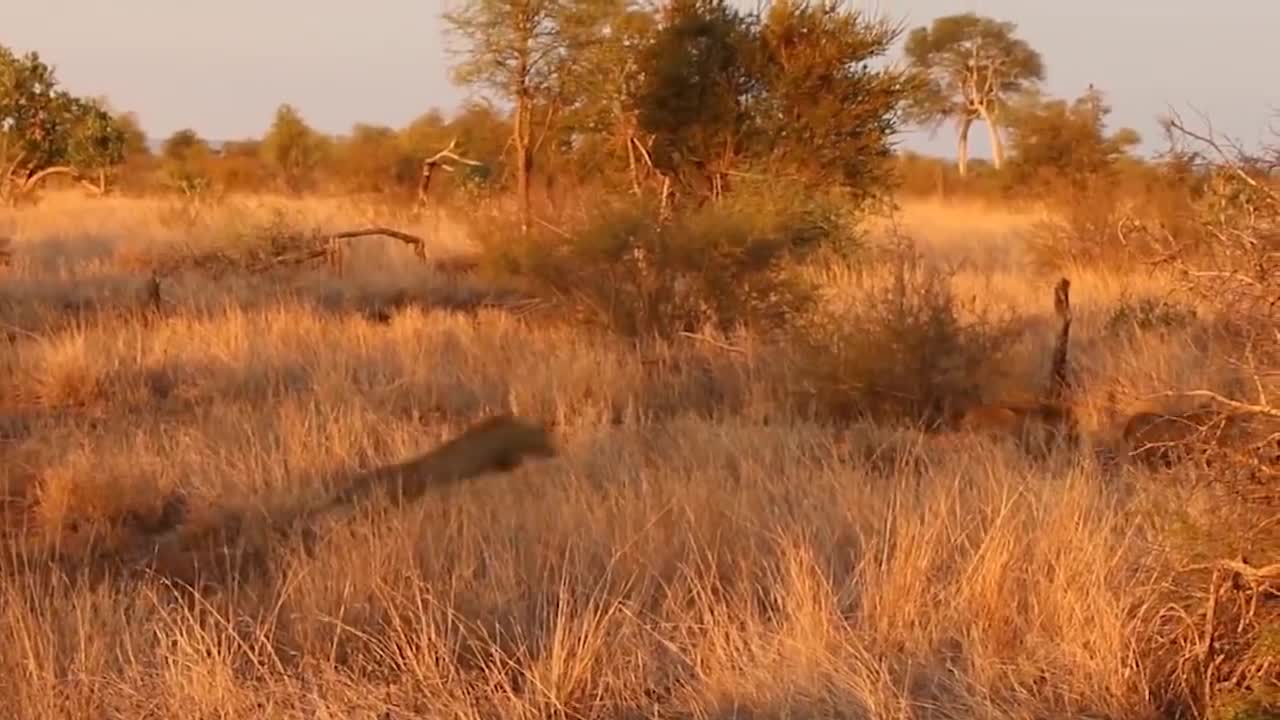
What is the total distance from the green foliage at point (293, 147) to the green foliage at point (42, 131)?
13.0 metres

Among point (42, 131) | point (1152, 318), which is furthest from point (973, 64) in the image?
point (1152, 318)

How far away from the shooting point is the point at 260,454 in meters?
7.42

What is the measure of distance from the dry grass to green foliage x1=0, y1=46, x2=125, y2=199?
23613 millimetres

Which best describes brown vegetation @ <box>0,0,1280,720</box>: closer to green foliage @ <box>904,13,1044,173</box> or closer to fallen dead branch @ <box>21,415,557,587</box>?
fallen dead branch @ <box>21,415,557,587</box>

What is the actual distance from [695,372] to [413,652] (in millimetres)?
6306

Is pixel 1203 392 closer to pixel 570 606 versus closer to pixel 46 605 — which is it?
pixel 570 606

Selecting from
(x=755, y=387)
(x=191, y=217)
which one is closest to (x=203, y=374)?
(x=755, y=387)

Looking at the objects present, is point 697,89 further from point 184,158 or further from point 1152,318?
point 184,158

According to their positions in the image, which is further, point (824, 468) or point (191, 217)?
point (191, 217)

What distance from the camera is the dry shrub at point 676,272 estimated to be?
1209 centimetres

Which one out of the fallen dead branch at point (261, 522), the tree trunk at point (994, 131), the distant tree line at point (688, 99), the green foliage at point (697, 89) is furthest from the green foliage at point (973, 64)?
the fallen dead branch at point (261, 522)

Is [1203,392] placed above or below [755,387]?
above

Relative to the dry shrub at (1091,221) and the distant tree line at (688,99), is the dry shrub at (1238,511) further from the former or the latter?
the dry shrub at (1091,221)

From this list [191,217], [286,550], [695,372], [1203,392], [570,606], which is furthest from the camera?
[191,217]
